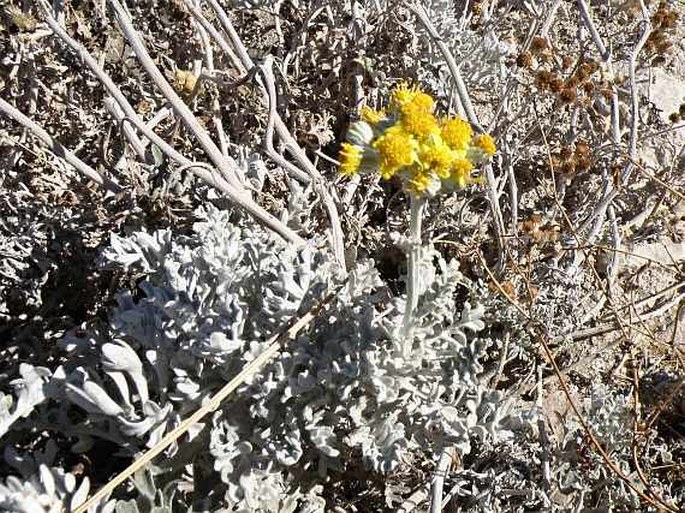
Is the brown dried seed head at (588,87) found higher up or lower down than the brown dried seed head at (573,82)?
lower down

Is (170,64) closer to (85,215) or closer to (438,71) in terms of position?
(85,215)

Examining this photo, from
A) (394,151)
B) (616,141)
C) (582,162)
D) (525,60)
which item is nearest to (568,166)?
(582,162)

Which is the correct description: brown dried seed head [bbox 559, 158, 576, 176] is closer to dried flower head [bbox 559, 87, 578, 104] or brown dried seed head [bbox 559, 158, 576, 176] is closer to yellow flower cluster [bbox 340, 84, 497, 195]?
dried flower head [bbox 559, 87, 578, 104]

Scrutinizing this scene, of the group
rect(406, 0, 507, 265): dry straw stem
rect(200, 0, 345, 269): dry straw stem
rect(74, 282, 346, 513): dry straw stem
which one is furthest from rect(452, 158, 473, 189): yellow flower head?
rect(406, 0, 507, 265): dry straw stem

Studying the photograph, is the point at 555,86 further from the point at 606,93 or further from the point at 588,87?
the point at 606,93

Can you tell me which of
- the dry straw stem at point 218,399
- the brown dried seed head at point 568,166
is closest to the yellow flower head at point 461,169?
the dry straw stem at point 218,399

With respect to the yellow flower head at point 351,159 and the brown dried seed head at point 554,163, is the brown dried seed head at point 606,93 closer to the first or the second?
the brown dried seed head at point 554,163

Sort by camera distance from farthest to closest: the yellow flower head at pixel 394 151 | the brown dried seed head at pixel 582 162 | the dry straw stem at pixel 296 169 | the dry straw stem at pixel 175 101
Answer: the brown dried seed head at pixel 582 162, the dry straw stem at pixel 296 169, the dry straw stem at pixel 175 101, the yellow flower head at pixel 394 151
